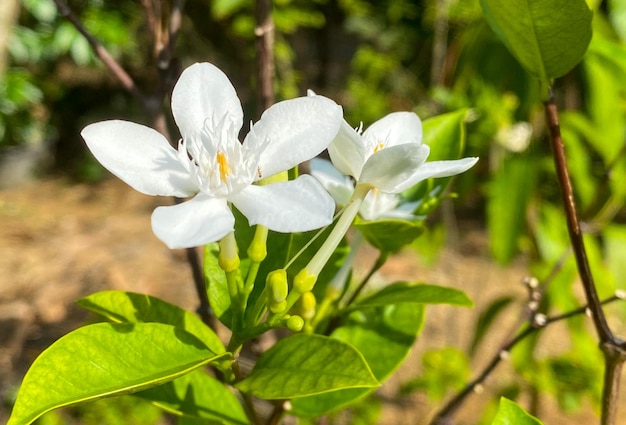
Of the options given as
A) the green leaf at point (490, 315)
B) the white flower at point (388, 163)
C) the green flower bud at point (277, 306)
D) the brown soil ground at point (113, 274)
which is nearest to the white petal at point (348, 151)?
the white flower at point (388, 163)

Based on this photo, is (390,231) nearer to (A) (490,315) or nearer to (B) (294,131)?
(B) (294,131)

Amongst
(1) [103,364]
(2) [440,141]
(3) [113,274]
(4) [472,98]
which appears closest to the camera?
(1) [103,364]

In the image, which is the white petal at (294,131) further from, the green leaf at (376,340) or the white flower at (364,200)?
the green leaf at (376,340)

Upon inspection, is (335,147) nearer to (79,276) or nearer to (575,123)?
(575,123)

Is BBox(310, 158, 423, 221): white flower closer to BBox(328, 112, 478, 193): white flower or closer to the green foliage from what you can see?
BBox(328, 112, 478, 193): white flower

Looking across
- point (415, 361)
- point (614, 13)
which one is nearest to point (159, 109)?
point (614, 13)

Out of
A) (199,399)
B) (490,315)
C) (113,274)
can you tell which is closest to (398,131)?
(199,399)
